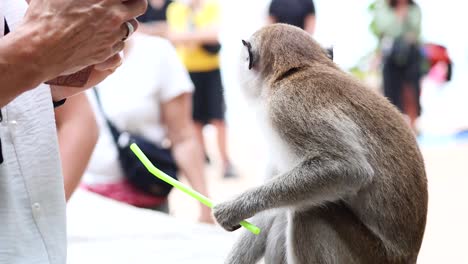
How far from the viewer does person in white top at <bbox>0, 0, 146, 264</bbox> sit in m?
1.06

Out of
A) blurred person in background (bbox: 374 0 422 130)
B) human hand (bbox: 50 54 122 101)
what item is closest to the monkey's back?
human hand (bbox: 50 54 122 101)

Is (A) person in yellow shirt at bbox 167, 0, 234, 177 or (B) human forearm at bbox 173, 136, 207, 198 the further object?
(A) person in yellow shirt at bbox 167, 0, 234, 177

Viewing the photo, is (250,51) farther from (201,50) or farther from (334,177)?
(201,50)

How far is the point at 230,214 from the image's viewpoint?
1.35m

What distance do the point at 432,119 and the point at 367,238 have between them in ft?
22.2

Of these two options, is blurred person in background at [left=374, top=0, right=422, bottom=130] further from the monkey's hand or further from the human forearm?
the monkey's hand

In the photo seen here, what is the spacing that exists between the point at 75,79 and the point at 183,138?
4.89 ft

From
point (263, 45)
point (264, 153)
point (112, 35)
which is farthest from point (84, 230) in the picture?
point (112, 35)

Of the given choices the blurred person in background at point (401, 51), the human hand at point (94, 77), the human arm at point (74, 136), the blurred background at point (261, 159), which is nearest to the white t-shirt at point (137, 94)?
the blurred background at point (261, 159)

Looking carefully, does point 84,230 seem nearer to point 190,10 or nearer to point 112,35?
point 112,35

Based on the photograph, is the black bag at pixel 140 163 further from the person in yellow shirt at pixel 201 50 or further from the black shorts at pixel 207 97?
the black shorts at pixel 207 97

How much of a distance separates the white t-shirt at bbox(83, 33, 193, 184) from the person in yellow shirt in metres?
2.25

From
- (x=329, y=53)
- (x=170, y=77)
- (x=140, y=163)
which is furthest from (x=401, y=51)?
(x=329, y=53)

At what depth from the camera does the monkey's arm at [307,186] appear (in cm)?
130
